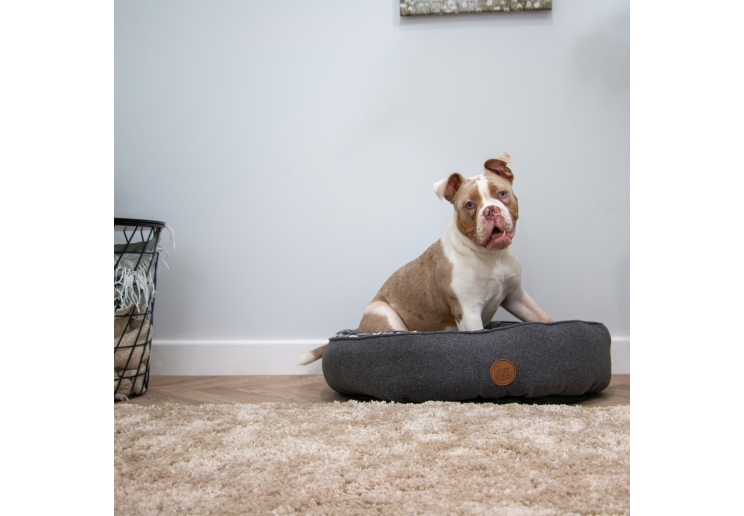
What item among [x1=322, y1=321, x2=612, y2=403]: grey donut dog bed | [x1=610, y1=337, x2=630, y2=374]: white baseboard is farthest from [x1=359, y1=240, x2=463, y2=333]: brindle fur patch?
[x1=610, y1=337, x2=630, y2=374]: white baseboard

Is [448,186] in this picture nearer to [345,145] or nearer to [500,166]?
[500,166]

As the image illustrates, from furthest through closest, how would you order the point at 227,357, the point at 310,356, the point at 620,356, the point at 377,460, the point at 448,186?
the point at 227,357
the point at 620,356
the point at 310,356
the point at 448,186
the point at 377,460

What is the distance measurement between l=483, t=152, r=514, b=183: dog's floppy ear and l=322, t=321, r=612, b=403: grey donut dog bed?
0.51 metres

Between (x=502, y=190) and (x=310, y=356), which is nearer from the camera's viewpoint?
(x=502, y=190)

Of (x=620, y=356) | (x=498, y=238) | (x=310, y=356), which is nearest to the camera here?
(x=498, y=238)

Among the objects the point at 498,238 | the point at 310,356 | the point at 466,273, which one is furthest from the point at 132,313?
the point at 498,238

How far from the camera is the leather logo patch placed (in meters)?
1.32

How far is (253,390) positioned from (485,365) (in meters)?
0.78

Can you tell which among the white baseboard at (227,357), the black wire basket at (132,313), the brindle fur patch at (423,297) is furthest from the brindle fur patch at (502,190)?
the black wire basket at (132,313)

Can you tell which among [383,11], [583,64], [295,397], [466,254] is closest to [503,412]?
[466,254]

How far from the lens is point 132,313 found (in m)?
1.67

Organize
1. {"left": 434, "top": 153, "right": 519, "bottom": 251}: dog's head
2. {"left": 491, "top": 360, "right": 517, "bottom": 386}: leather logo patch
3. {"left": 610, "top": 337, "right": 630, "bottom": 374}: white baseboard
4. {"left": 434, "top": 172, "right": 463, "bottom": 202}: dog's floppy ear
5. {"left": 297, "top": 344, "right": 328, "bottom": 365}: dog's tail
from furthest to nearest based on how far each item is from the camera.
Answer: {"left": 610, "top": 337, "right": 630, "bottom": 374}: white baseboard
{"left": 297, "top": 344, "right": 328, "bottom": 365}: dog's tail
{"left": 434, "top": 172, "right": 463, "bottom": 202}: dog's floppy ear
{"left": 434, "top": 153, "right": 519, "bottom": 251}: dog's head
{"left": 491, "top": 360, "right": 517, "bottom": 386}: leather logo patch

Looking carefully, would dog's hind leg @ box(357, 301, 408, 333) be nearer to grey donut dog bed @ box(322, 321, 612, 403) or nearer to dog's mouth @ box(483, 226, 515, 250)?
grey donut dog bed @ box(322, 321, 612, 403)
